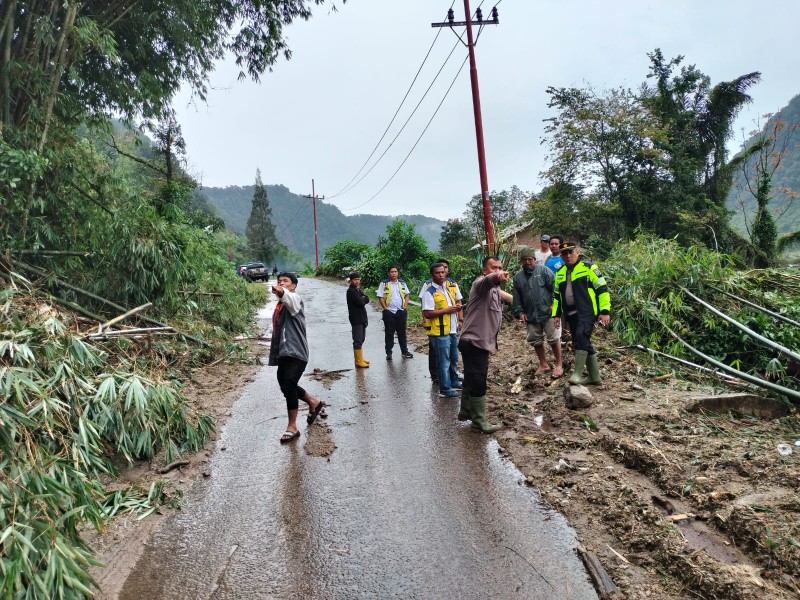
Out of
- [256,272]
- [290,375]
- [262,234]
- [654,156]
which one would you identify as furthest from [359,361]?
[262,234]

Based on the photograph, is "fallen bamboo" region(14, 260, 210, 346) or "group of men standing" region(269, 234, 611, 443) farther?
"fallen bamboo" region(14, 260, 210, 346)

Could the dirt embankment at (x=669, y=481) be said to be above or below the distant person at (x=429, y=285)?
below

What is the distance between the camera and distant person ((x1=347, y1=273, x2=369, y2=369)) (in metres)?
8.95

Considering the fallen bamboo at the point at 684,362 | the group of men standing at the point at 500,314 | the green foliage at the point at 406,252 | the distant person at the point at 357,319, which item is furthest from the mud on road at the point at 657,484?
the green foliage at the point at 406,252

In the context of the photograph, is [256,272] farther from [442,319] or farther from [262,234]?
[442,319]

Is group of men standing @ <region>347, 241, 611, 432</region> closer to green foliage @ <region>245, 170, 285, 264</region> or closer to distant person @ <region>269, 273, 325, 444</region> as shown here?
distant person @ <region>269, 273, 325, 444</region>

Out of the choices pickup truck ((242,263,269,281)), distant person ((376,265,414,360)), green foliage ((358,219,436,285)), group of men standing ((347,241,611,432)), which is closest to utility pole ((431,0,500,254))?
distant person ((376,265,414,360))

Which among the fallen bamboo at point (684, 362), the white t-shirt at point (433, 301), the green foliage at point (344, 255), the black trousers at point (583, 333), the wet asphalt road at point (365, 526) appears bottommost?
the wet asphalt road at point (365, 526)

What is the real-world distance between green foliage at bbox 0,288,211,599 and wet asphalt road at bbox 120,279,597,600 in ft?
1.69

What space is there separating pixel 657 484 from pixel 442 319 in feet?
10.8

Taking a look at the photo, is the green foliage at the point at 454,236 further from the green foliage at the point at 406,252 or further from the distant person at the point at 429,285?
the distant person at the point at 429,285

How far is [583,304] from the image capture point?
19.7ft

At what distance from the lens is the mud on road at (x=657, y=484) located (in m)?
2.72

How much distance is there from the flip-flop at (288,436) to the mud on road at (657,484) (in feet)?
0.83
